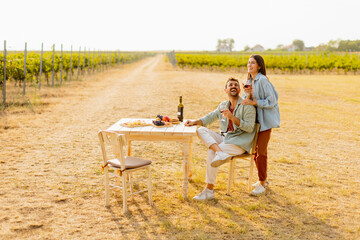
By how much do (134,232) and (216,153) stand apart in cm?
114

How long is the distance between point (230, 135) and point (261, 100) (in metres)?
0.48

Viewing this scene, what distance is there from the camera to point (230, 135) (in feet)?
13.6

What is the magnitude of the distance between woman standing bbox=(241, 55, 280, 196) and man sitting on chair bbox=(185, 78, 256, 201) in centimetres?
10

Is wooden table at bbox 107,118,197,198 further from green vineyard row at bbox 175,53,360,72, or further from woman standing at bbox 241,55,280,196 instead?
green vineyard row at bbox 175,53,360,72

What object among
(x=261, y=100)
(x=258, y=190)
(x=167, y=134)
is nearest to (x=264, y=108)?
(x=261, y=100)

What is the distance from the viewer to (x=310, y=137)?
7387mm

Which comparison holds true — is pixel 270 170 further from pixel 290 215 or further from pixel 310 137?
pixel 310 137

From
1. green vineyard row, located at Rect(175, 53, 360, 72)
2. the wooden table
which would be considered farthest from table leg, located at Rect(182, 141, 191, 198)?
green vineyard row, located at Rect(175, 53, 360, 72)

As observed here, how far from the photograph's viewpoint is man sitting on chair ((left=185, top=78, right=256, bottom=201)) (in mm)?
3945

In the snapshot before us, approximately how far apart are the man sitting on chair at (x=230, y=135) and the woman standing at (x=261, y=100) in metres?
0.10

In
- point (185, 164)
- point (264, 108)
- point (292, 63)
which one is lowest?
point (185, 164)

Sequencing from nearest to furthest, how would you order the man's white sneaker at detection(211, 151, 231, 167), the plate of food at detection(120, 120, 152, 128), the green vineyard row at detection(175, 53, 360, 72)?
the man's white sneaker at detection(211, 151, 231, 167)
the plate of food at detection(120, 120, 152, 128)
the green vineyard row at detection(175, 53, 360, 72)

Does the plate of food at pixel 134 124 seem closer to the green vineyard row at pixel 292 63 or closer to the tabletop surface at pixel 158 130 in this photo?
the tabletop surface at pixel 158 130

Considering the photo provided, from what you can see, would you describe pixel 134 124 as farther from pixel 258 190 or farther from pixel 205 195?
pixel 258 190
